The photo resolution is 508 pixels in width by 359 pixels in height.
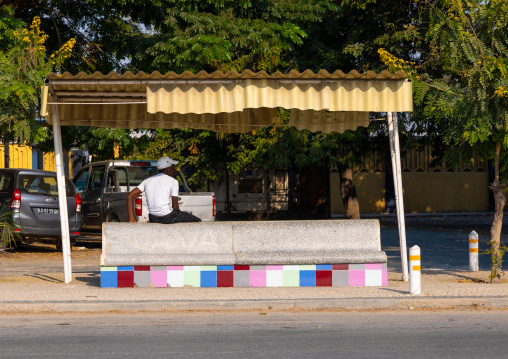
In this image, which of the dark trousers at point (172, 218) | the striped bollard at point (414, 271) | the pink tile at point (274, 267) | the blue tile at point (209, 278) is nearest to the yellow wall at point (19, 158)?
the dark trousers at point (172, 218)

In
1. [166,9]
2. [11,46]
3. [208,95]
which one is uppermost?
[166,9]

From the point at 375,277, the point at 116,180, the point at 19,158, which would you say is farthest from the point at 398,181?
the point at 19,158

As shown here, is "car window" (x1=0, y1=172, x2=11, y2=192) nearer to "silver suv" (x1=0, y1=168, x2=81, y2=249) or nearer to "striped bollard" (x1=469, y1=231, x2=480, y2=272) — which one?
"silver suv" (x1=0, y1=168, x2=81, y2=249)

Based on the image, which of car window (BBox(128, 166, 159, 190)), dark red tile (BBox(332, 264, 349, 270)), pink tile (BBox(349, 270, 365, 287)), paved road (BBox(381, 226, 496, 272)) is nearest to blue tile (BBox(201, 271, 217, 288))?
dark red tile (BBox(332, 264, 349, 270))

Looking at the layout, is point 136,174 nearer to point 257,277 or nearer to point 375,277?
point 257,277

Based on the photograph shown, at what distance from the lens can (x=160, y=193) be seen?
1121 centimetres

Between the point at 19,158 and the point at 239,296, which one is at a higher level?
the point at 19,158

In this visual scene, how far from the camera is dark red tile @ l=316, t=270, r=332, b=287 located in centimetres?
1082

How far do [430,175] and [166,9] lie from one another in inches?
722

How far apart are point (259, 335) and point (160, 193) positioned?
3925mm

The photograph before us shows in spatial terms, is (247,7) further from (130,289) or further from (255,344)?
(255,344)

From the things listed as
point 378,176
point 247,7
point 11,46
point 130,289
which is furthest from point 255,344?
point 378,176

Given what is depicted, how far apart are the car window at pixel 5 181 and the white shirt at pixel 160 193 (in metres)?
6.22

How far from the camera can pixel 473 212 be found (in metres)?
34.0
